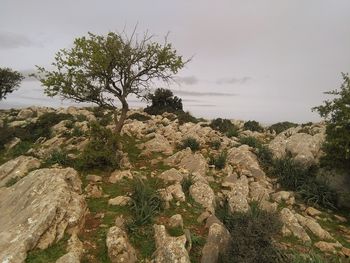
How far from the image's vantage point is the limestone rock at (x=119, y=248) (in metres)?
9.76

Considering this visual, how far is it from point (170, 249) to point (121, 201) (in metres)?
3.42

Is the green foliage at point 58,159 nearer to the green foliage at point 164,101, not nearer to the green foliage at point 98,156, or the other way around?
the green foliage at point 98,156

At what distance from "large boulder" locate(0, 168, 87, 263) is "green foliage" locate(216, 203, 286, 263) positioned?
527 centimetres

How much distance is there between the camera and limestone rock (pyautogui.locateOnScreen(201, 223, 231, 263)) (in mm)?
10417

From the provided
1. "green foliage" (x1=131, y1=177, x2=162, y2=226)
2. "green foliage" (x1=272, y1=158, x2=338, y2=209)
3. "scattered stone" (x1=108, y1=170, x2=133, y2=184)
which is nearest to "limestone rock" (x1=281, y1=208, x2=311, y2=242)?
"green foliage" (x1=272, y1=158, x2=338, y2=209)

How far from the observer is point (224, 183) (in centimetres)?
1574

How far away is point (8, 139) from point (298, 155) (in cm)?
2080

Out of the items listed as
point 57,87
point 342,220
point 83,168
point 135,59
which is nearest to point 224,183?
point 342,220

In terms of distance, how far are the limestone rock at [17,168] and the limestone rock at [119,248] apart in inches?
284

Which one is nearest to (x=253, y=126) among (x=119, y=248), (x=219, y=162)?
(x=219, y=162)

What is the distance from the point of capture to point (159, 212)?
12.2 metres

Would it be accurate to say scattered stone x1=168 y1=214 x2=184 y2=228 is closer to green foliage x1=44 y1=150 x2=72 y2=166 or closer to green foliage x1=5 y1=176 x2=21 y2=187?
green foliage x1=44 y1=150 x2=72 y2=166

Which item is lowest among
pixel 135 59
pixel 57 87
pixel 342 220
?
pixel 342 220

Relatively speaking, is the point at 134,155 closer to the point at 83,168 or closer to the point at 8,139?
the point at 83,168
